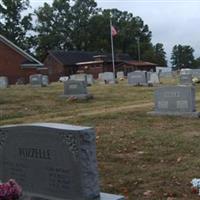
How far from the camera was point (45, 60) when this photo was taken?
3669 inches

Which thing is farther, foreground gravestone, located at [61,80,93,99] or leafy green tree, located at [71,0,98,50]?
leafy green tree, located at [71,0,98,50]

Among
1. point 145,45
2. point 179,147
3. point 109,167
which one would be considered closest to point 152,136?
point 179,147

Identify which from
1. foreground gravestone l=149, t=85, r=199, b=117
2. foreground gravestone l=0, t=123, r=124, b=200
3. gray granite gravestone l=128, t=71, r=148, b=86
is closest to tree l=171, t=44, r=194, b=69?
gray granite gravestone l=128, t=71, r=148, b=86

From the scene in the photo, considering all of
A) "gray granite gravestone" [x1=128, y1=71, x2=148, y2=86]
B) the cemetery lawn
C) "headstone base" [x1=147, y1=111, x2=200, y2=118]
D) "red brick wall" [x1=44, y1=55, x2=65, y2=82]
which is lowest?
the cemetery lawn

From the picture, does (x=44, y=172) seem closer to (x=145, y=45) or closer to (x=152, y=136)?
(x=152, y=136)

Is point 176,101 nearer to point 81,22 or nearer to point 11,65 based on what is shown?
point 11,65

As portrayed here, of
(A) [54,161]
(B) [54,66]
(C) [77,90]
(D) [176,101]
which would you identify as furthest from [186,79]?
(B) [54,66]

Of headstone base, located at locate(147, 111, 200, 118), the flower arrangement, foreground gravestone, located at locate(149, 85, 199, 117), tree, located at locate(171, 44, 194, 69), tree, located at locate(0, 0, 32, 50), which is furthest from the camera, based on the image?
tree, located at locate(171, 44, 194, 69)

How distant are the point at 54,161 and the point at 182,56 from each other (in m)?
150

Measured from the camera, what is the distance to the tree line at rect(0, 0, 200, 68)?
91.4 meters

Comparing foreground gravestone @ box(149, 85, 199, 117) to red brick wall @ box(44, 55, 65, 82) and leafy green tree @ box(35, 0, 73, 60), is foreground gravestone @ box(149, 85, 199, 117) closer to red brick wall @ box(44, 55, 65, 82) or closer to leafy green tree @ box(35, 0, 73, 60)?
red brick wall @ box(44, 55, 65, 82)

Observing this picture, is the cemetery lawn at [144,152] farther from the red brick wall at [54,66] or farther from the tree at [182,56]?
the tree at [182,56]

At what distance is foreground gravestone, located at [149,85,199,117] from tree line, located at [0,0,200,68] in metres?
73.6

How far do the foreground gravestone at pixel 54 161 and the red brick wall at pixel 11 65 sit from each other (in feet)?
172
